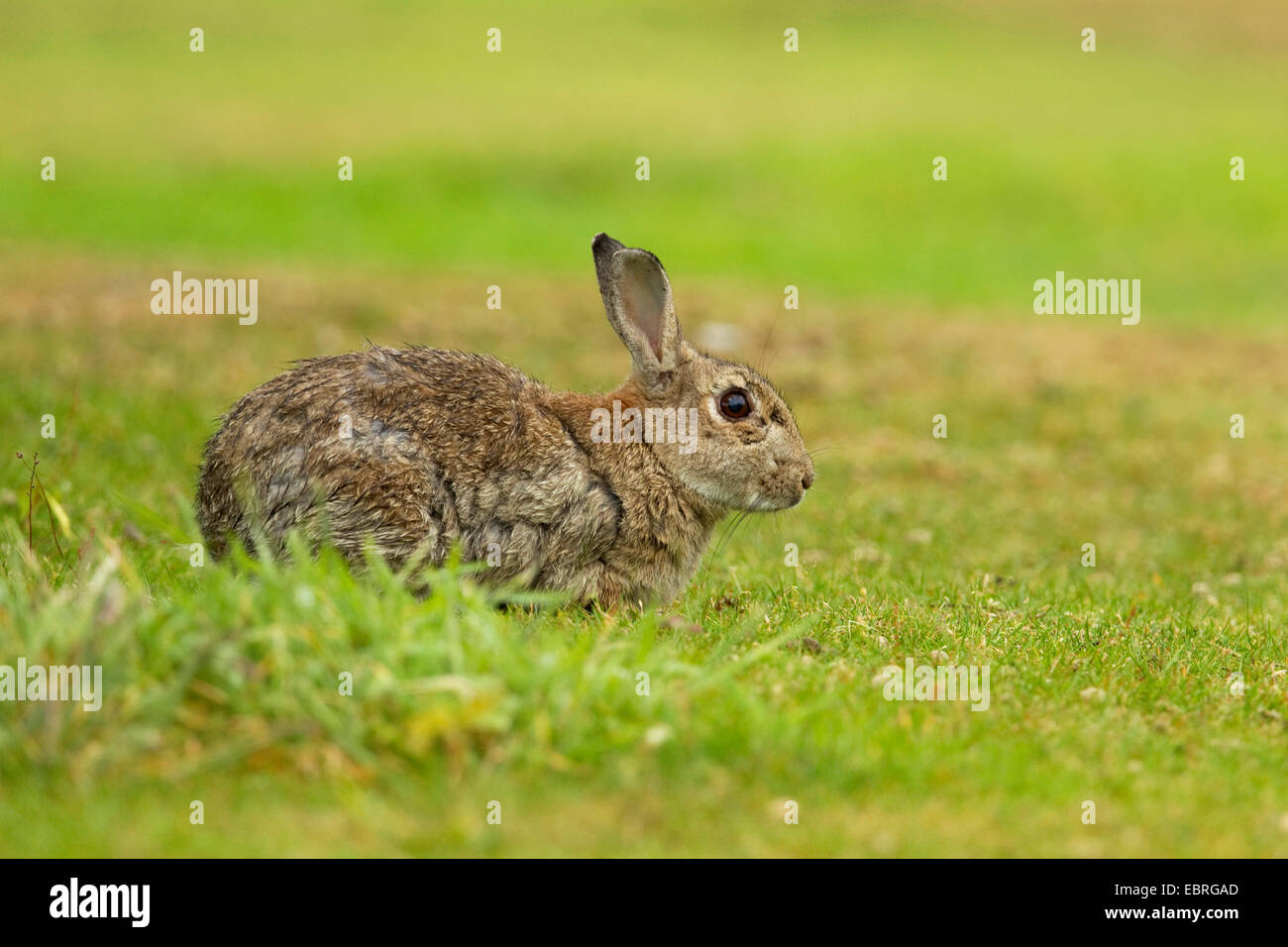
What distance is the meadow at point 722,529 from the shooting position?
655 cm

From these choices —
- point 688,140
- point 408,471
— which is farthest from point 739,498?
point 688,140

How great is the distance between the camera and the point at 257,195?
34938mm

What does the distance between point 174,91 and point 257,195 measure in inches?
524

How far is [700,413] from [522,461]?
120 centimetres

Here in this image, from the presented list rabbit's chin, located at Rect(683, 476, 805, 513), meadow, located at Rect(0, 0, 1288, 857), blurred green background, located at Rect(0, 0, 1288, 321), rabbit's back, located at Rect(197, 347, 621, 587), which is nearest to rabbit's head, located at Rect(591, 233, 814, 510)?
rabbit's chin, located at Rect(683, 476, 805, 513)

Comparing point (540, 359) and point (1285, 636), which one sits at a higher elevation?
point (540, 359)

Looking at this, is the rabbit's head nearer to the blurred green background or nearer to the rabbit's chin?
the rabbit's chin

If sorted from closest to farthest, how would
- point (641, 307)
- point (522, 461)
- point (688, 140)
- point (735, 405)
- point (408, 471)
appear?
point (408, 471), point (522, 461), point (641, 307), point (735, 405), point (688, 140)

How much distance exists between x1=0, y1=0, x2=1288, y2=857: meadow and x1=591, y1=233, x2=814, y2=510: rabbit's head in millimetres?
736

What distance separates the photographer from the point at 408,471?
8859mm

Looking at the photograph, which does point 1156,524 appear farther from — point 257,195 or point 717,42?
point 717,42

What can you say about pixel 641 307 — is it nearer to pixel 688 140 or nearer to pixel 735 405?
pixel 735 405

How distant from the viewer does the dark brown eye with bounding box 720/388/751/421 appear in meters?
9.78

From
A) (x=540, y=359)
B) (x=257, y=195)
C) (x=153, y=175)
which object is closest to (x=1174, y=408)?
(x=540, y=359)
